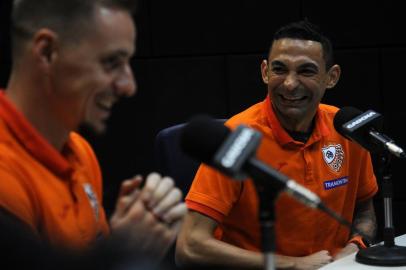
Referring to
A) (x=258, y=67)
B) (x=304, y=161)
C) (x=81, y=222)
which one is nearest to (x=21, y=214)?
(x=81, y=222)

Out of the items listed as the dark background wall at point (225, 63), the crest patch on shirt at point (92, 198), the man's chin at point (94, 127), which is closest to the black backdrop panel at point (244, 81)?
the dark background wall at point (225, 63)

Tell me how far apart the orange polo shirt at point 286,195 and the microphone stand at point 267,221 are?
0.98m

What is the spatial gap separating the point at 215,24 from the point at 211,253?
1.72 metres

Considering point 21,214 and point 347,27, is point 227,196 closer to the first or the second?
point 21,214

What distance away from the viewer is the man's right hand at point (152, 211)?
1.07 meters

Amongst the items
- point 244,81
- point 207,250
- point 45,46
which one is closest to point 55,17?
point 45,46

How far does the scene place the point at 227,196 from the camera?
2021mm

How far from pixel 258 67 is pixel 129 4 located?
7.36ft

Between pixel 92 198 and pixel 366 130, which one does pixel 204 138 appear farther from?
pixel 366 130

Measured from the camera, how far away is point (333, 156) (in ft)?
7.10

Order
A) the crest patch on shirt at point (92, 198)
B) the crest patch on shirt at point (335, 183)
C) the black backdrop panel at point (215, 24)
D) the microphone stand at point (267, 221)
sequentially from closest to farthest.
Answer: the microphone stand at point (267, 221)
the crest patch on shirt at point (92, 198)
the crest patch on shirt at point (335, 183)
the black backdrop panel at point (215, 24)

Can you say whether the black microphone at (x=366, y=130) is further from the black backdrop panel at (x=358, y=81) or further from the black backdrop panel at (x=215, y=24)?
the black backdrop panel at (x=215, y=24)

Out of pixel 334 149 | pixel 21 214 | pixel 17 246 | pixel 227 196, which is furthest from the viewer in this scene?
pixel 334 149

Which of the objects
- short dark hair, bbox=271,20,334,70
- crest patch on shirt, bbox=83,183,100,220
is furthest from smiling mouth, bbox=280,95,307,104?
crest patch on shirt, bbox=83,183,100,220
